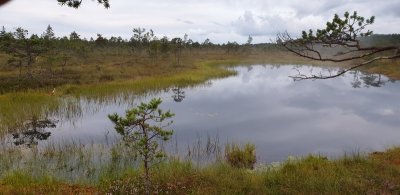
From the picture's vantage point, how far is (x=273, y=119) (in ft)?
97.2

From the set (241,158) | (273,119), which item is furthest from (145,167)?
(273,119)

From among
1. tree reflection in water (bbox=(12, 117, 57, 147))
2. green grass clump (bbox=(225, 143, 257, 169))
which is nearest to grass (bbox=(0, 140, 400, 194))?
green grass clump (bbox=(225, 143, 257, 169))

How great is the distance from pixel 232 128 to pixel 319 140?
5764 millimetres

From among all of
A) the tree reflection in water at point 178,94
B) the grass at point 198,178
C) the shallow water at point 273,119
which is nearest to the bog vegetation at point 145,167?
the grass at point 198,178

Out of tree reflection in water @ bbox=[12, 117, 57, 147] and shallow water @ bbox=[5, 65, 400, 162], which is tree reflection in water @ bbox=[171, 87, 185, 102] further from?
tree reflection in water @ bbox=[12, 117, 57, 147]

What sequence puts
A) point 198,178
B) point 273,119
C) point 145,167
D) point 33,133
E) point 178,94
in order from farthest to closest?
point 178,94
point 273,119
point 33,133
point 198,178
point 145,167

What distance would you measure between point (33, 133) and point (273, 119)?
1726 cm

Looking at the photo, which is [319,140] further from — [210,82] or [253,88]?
[210,82]

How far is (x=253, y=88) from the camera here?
159 ft

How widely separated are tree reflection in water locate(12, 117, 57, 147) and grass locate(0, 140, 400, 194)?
12.7ft

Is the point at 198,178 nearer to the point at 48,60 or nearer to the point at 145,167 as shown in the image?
the point at 145,167

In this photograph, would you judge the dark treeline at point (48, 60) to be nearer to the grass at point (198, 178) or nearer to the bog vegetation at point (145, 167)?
the bog vegetation at point (145, 167)

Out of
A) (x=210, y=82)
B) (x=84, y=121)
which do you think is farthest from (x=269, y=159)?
(x=210, y=82)

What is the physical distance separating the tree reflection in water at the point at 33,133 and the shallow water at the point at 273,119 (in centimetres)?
69
